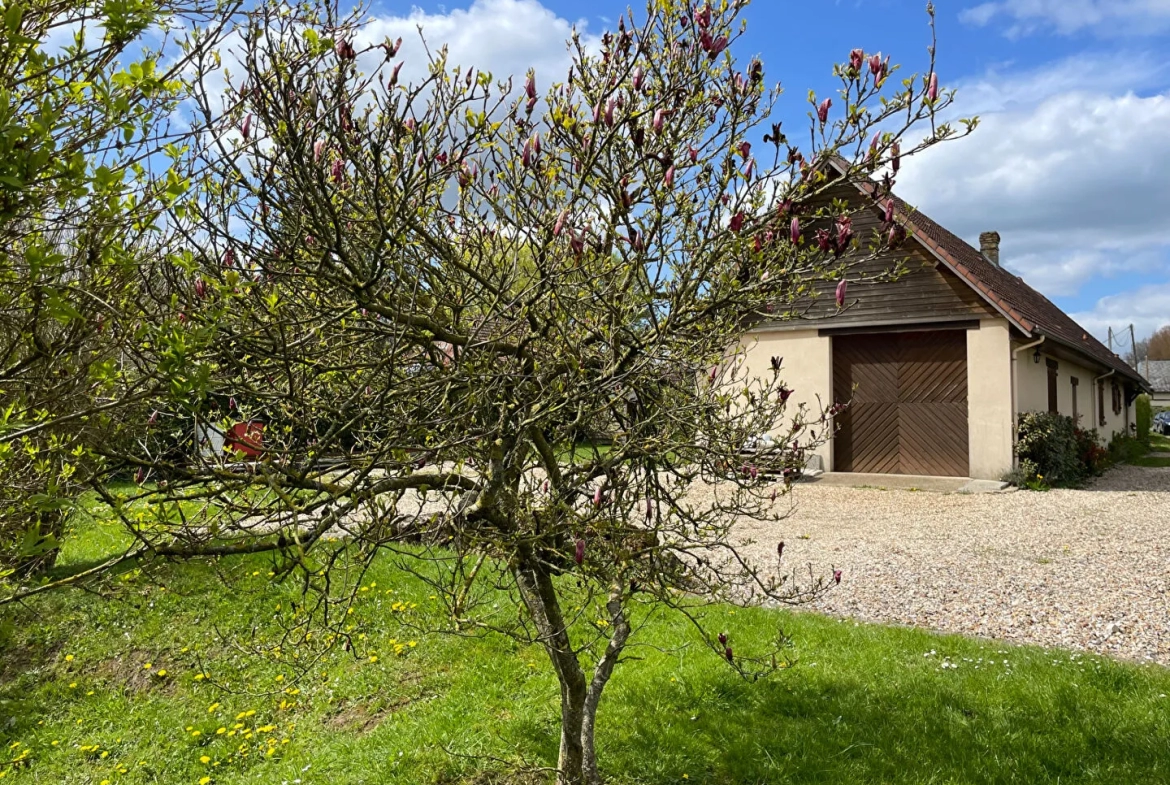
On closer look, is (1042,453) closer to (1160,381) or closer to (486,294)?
(486,294)

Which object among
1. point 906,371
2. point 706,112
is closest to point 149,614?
point 706,112

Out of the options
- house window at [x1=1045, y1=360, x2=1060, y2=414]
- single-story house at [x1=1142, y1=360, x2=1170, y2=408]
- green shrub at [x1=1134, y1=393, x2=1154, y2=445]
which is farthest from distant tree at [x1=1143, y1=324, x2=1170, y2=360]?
house window at [x1=1045, y1=360, x2=1060, y2=414]

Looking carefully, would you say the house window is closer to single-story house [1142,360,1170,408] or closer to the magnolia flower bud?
the magnolia flower bud

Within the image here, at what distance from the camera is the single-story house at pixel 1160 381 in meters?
56.8

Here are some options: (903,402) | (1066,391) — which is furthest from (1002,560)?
(1066,391)

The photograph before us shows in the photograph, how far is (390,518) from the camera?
2277 millimetres

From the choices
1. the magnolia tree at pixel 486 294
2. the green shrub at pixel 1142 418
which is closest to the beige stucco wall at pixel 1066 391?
the green shrub at pixel 1142 418

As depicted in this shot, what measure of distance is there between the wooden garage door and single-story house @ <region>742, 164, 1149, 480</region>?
19 millimetres

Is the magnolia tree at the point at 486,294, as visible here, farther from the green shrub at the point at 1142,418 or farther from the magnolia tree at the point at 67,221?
the green shrub at the point at 1142,418

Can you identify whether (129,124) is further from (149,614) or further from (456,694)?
(149,614)

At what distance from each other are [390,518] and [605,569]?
2.98 ft

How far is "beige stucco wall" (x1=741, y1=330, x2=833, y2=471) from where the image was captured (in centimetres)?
1388

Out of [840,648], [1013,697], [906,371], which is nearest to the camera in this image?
[1013,697]

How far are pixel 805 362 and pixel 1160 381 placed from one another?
2398 inches
